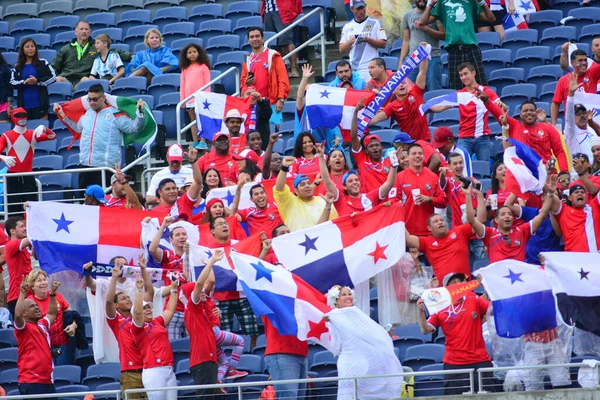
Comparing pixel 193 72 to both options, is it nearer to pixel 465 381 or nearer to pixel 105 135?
pixel 105 135

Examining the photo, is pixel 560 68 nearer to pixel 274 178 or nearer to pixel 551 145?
pixel 551 145

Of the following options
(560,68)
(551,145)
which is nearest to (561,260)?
(551,145)

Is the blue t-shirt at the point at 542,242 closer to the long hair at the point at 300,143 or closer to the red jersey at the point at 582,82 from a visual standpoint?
the long hair at the point at 300,143

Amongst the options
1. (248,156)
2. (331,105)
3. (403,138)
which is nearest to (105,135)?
(248,156)

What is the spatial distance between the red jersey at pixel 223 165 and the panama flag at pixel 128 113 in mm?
1472

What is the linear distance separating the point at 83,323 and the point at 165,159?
13.9 ft

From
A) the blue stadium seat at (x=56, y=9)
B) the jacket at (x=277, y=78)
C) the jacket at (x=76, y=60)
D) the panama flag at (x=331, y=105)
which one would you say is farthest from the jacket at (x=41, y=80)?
the panama flag at (x=331, y=105)

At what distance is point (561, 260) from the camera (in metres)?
14.5

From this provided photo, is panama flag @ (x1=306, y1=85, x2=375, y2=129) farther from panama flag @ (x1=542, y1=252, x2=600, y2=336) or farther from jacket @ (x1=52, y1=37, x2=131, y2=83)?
jacket @ (x1=52, y1=37, x2=131, y2=83)

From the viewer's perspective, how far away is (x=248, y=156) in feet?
57.4

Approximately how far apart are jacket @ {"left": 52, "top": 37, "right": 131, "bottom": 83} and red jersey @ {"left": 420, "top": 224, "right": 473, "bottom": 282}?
8554 mm

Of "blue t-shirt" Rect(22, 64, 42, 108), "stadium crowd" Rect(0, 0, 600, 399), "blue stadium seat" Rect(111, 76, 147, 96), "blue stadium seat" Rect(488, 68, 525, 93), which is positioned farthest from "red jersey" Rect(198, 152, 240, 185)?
"blue t-shirt" Rect(22, 64, 42, 108)

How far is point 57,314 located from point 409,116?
4.92m

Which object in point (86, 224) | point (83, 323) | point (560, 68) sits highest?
point (560, 68)
